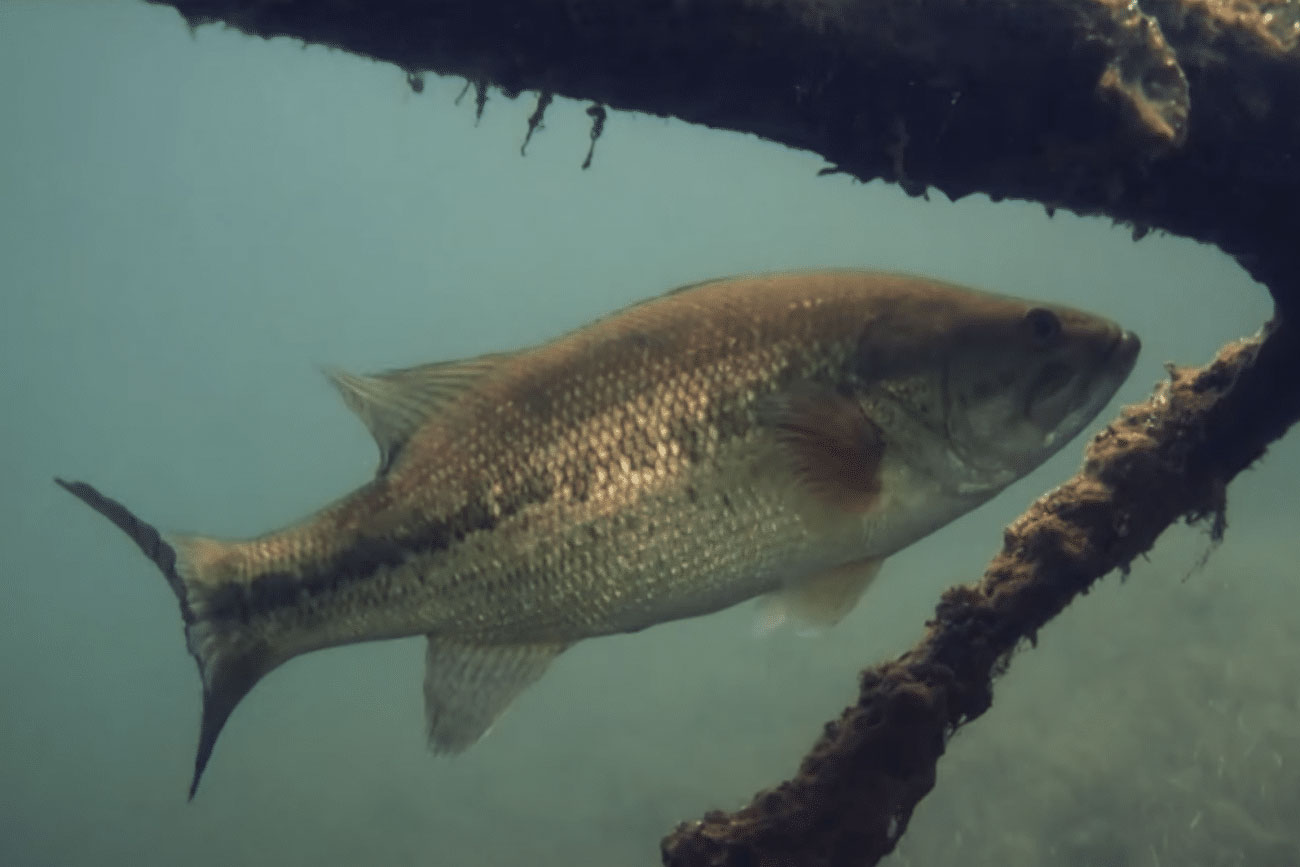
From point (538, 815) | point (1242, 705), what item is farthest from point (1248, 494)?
point (538, 815)

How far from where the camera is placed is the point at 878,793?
2.61 metres

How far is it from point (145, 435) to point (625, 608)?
122420 millimetres

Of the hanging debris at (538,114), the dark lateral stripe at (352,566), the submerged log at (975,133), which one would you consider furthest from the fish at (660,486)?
the hanging debris at (538,114)

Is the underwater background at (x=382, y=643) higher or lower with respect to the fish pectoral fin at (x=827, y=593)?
lower

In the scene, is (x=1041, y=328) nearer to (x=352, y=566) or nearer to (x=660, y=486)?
(x=660, y=486)

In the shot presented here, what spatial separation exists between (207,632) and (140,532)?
1.06ft

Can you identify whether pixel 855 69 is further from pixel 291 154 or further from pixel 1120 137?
pixel 291 154

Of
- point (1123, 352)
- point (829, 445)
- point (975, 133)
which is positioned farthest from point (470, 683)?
point (975, 133)

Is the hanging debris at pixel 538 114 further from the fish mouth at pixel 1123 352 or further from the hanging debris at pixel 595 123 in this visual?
the fish mouth at pixel 1123 352

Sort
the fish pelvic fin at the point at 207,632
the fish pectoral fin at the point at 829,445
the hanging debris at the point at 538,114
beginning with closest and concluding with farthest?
the fish pectoral fin at the point at 829,445 < the fish pelvic fin at the point at 207,632 < the hanging debris at the point at 538,114

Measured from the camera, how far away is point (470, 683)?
2734 millimetres

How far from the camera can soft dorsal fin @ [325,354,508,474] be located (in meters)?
2.80

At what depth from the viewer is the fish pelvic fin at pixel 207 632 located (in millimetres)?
2576

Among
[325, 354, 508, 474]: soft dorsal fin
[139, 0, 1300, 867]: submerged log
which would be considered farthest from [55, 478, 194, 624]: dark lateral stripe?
[139, 0, 1300, 867]: submerged log
